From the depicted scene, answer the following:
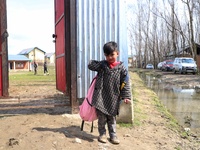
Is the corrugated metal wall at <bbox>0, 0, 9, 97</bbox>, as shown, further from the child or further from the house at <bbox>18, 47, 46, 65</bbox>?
the house at <bbox>18, 47, 46, 65</bbox>

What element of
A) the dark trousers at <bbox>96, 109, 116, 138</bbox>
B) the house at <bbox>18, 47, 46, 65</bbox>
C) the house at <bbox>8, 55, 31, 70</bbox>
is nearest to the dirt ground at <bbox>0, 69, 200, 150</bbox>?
the dark trousers at <bbox>96, 109, 116, 138</bbox>

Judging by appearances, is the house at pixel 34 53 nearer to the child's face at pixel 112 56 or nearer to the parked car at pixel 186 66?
the parked car at pixel 186 66

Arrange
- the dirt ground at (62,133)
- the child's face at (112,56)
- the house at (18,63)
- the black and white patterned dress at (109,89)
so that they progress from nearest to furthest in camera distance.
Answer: the dirt ground at (62,133) → the child's face at (112,56) → the black and white patterned dress at (109,89) → the house at (18,63)

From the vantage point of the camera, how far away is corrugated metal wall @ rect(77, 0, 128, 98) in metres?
5.79

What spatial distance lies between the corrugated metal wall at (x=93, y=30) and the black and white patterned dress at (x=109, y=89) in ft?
4.96

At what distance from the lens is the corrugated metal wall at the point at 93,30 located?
579 centimetres

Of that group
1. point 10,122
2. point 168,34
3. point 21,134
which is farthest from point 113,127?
point 168,34

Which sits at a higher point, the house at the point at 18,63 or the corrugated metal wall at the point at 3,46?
the house at the point at 18,63

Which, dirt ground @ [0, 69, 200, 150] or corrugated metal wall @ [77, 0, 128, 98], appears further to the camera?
corrugated metal wall @ [77, 0, 128, 98]

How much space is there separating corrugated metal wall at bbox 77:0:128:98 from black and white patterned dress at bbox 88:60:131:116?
1.51 meters

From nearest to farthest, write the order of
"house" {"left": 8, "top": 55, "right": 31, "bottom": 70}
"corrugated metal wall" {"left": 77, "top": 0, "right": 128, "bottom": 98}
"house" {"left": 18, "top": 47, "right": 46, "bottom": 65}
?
"corrugated metal wall" {"left": 77, "top": 0, "right": 128, "bottom": 98} < "house" {"left": 8, "top": 55, "right": 31, "bottom": 70} < "house" {"left": 18, "top": 47, "right": 46, "bottom": 65}

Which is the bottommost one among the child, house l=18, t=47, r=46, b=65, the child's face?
the child

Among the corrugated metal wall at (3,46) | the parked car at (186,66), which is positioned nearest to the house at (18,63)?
the parked car at (186,66)

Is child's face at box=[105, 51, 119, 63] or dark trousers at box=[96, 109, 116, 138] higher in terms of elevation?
child's face at box=[105, 51, 119, 63]
